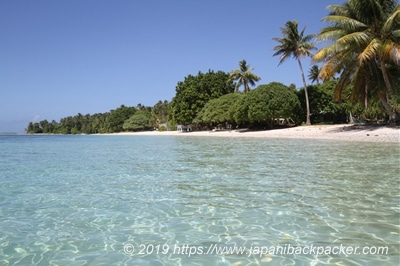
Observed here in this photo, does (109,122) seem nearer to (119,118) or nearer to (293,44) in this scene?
(119,118)

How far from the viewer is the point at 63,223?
5.50 m

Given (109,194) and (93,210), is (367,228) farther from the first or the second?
(109,194)

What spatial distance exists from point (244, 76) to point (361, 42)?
34455mm

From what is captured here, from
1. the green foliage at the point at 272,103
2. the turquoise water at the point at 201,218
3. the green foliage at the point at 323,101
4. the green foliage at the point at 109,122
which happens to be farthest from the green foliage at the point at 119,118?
the turquoise water at the point at 201,218

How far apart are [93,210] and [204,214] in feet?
7.13

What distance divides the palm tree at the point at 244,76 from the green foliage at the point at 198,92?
2421 millimetres

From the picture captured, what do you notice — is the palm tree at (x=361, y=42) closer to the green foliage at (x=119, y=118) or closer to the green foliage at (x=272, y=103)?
the green foliage at (x=272, y=103)

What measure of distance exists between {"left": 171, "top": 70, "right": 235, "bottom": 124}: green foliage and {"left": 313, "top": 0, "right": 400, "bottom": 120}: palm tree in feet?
111

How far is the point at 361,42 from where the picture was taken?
2327 cm

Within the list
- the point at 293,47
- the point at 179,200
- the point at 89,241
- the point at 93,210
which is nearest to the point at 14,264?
the point at 89,241

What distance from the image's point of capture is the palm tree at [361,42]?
22.5 meters

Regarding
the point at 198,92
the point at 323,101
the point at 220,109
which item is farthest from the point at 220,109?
the point at 323,101

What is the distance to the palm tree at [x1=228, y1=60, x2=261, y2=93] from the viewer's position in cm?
5716

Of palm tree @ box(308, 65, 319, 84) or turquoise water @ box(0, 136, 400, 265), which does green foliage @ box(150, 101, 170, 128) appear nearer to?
palm tree @ box(308, 65, 319, 84)
